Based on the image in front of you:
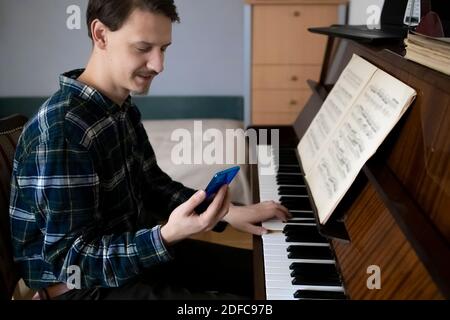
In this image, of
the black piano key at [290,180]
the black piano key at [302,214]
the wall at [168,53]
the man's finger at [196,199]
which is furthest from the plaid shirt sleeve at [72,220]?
the wall at [168,53]

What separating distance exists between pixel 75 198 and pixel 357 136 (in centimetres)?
53

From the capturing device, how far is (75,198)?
839 millimetres

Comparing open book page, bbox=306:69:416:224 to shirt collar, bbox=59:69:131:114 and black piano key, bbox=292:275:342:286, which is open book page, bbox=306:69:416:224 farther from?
shirt collar, bbox=59:69:131:114

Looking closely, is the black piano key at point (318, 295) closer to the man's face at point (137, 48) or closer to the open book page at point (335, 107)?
the open book page at point (335, 107)

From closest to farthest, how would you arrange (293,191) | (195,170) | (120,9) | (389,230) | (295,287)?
(389,230) → (295,287) → (120,9) → (293,191) → (195,170)

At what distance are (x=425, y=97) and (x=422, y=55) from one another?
0.07 metres

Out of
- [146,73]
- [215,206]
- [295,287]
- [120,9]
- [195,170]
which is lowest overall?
[195,170]

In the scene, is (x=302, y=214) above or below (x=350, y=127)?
below

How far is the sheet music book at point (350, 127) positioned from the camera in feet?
2.61

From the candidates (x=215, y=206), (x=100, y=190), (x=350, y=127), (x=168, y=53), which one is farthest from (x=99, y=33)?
(x=168, y=53)

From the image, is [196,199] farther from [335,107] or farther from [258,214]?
[335,107]

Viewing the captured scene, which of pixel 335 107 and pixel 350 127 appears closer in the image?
pixel 350 127

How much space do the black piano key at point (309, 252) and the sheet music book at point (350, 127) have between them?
6 centimetres

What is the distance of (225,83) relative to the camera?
284cm
